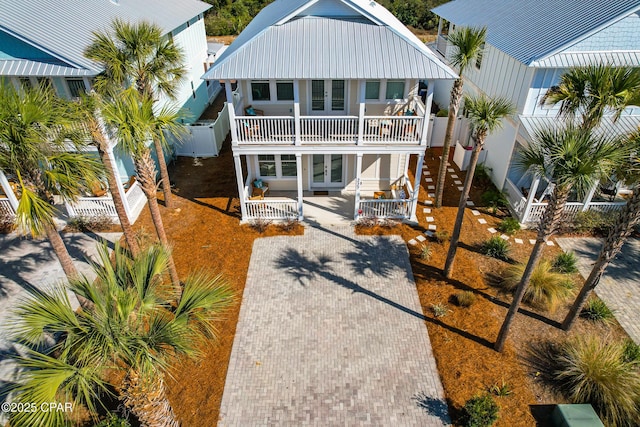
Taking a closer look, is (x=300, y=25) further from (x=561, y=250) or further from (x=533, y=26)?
(x=561, y=250)

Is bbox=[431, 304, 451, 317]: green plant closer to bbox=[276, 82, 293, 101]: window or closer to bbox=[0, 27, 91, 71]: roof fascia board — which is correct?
bbox=[276, 82, 293, 101]: window

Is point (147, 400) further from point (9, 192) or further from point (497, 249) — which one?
point (9, 192)

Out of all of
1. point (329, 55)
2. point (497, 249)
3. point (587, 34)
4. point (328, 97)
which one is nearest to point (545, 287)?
point (497, 249)

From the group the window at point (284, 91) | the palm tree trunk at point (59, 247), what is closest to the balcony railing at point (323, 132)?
the window at point (284, 91)

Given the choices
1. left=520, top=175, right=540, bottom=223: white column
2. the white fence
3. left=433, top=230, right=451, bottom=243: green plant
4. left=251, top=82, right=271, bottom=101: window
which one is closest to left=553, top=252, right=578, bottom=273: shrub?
left=520, top=175, right=540, bottom=223: white column

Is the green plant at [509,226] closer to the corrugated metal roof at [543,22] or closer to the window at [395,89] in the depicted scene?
the corrugated metal roof at [543,22]

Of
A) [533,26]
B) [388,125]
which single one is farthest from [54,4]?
[533,26]
